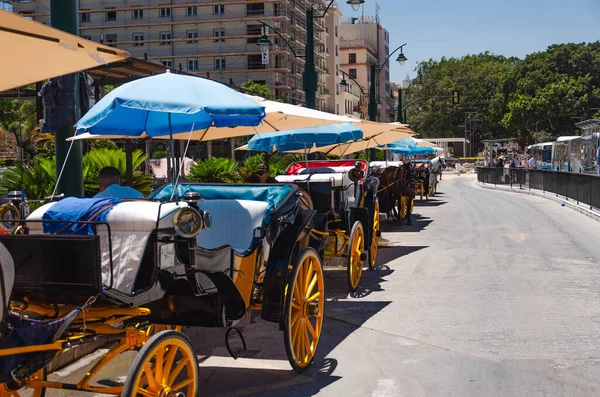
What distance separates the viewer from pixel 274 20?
308ft

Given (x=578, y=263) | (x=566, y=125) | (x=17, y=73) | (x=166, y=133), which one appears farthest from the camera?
(x=566, y=125)

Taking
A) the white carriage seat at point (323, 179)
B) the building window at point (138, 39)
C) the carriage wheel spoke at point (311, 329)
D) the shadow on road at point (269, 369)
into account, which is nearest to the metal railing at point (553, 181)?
the white carriage seat at point (323, 179)

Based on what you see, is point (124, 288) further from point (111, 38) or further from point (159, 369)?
point (111, 38)

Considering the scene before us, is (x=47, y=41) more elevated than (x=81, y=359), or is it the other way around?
(x=47, y=41)

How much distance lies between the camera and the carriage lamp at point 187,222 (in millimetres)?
4977

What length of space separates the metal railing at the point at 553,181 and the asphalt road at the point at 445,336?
10.3 metres

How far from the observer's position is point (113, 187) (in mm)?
6715

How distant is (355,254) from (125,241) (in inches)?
229

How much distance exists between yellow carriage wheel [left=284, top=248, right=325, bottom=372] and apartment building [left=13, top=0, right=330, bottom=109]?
88.7 metres

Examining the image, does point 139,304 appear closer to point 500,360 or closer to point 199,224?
point 199,224

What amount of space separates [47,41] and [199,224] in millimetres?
1513

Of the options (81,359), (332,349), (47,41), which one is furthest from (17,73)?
(332,349)

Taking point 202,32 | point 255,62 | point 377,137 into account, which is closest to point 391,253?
point 377,137

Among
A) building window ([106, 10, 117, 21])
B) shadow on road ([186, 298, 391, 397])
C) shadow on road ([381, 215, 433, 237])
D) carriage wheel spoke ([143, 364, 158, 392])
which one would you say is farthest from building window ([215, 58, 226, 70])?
carriage wheel spoke ([143, 364, 158, 392])
